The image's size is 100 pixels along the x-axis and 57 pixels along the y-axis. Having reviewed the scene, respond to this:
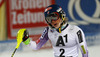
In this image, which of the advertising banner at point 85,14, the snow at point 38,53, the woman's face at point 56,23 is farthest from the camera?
the advertising banner at point 85,14

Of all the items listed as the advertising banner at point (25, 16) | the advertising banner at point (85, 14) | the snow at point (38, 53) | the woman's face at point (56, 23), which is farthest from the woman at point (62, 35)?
the advertising banner at point (85, 14)

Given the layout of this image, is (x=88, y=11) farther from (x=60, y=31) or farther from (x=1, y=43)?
(x=60, y=31)

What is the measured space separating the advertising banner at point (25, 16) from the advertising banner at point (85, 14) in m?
0.60

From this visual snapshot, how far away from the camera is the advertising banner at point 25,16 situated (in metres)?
6.79

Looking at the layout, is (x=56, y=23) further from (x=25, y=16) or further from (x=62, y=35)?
(x=25, y=16)

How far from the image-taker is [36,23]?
23.2 feet

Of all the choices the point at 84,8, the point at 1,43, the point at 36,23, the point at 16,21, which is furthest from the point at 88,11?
the point at 1,43

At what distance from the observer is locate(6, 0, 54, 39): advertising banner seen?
22.3 feet

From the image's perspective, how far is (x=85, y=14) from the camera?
24.6 feet

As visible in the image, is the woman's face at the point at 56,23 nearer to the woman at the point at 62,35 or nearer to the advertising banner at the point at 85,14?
the woman at the point at 62,35

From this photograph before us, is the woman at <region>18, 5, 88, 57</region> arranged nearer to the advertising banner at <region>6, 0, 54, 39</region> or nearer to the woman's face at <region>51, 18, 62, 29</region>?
the woman's face at <region>51, 18, 62, 29</region>

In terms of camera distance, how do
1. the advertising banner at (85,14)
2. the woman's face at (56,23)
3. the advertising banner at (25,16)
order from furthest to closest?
the advertising banner at (85,14) → the advertising banner at (25,16) → the woman's face at (56,23)

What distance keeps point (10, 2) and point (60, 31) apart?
149 inches

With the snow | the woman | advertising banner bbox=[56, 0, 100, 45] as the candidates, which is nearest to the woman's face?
the woman
